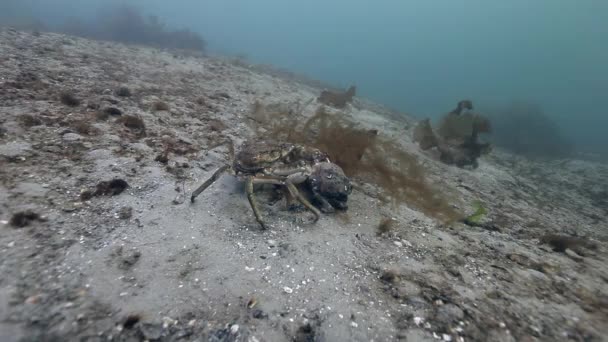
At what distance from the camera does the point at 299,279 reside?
3.20m

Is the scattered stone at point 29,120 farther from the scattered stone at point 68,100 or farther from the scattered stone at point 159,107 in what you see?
the scattered stone at point 159,107

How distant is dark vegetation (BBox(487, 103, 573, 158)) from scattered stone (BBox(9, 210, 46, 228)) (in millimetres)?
20694

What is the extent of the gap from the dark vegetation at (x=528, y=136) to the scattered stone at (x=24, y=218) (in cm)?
2069

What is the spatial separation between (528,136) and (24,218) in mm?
24711

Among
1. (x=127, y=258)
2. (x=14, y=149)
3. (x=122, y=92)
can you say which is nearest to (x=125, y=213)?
(x=127, y=258)

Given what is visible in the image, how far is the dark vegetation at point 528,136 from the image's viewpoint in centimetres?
1767

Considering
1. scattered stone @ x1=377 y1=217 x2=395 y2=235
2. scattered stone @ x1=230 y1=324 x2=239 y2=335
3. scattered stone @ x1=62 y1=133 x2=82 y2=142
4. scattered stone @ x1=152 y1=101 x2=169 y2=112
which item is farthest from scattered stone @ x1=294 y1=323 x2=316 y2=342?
scattered stone @ x1=152 y1=101 x2=169 y2=112

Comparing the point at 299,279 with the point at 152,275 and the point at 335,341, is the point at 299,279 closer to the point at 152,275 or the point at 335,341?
the point at 335,341

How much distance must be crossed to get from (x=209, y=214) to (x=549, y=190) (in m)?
11.1

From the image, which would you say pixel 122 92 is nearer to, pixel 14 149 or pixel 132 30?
pixel 14 149

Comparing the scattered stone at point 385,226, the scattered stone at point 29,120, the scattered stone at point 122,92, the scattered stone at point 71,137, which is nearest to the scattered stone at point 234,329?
the scattered stone at point 385,226

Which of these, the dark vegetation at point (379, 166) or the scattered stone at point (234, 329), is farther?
the dark vegetation at point (379, 166)

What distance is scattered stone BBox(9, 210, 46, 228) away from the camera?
3.08m

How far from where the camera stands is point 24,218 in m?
3.15
